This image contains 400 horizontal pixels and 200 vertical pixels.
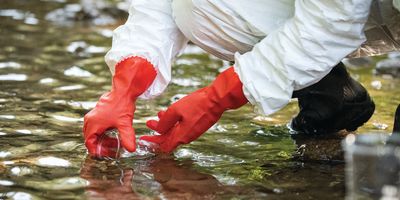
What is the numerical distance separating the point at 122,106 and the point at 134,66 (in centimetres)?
15

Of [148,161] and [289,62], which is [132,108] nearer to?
[148,161]

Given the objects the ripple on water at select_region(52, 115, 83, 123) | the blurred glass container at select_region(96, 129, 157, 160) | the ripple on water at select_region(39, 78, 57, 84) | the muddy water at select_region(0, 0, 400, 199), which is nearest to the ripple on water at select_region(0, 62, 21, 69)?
the muddy water at select_region(0, 0, 400, 199)

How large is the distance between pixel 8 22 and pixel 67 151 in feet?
11.0

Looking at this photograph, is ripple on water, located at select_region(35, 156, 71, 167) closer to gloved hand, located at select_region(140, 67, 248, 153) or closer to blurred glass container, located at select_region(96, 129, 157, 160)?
blurred glass container, located at select_region(96, 129, 157, 160)

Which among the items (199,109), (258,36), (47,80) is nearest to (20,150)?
(199,109)

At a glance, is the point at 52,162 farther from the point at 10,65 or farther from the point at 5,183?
the point at 10,65

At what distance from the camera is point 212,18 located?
2752mm

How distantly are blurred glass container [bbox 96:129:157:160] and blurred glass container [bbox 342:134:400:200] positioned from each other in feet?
3.65

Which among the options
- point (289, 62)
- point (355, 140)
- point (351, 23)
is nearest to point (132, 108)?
point (289, 62)

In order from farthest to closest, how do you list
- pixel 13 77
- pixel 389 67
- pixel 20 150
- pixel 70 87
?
pixel 389 67, pixel 13 77, pixel 70 87, pixel 20 150

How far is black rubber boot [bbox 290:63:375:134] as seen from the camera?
298 cm

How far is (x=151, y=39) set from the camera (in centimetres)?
283

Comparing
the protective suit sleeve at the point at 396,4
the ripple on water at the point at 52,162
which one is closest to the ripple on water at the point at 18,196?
the ripple on water at the point at 52,162

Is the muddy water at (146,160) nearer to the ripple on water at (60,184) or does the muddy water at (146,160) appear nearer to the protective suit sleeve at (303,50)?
the ripple on water at (60,184)
